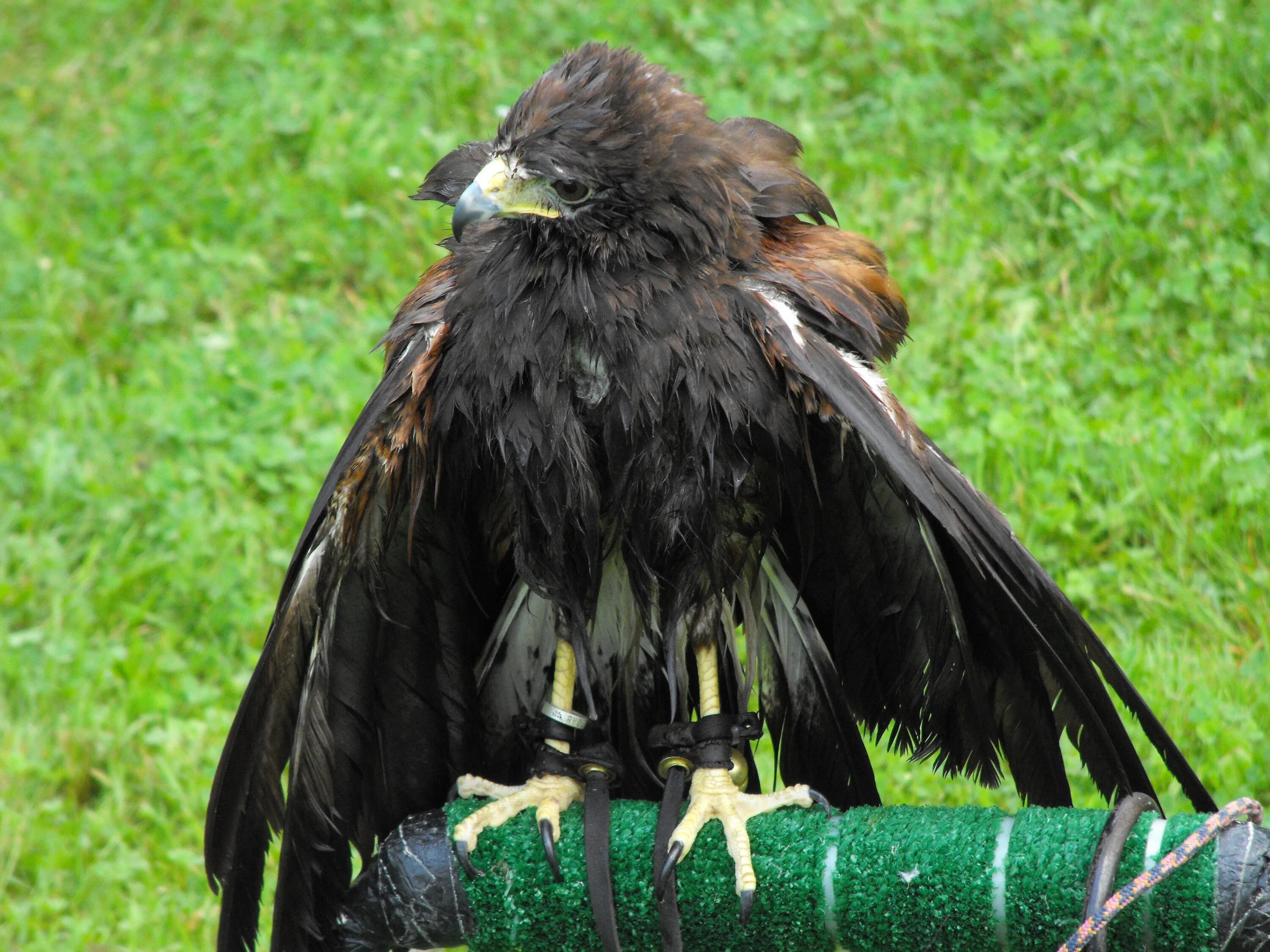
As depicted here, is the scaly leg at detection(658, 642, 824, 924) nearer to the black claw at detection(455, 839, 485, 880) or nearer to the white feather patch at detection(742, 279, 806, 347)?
the black claw at detection(455, 839, 485, 880)

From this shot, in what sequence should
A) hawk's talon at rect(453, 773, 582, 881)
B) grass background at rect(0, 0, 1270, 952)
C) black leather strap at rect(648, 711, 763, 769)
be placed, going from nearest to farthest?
1. hawk's talon at rect(453, 773, 582, 881)
2. black leather strap at rect(648, 711, 763, 769)
3. grass background at rect(0, 0, 1270, 952)

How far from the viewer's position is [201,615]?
188 inches

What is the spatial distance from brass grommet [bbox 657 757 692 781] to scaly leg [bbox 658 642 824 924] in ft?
0.13

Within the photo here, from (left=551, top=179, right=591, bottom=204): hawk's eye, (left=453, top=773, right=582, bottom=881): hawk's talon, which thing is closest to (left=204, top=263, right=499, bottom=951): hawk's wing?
(left=453, top=773, right=582, bottom=881): hawk's talon

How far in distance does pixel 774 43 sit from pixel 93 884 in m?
4.34

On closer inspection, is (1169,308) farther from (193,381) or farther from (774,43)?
(193,381)

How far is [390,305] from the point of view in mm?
5652

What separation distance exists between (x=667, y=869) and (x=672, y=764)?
426 mm

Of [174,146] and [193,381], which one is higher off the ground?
[174,146]

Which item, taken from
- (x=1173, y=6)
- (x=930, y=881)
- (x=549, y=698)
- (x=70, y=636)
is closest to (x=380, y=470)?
(x=549, y=698)

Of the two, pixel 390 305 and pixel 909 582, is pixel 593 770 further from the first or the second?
pixel 390 305

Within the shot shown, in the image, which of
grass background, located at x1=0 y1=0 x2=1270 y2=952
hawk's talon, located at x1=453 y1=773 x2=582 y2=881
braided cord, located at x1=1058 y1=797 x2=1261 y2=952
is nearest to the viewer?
braided cord, located at x1=1058 y1=797 x2=1261 y2=952

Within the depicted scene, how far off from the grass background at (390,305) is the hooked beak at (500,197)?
2.07m

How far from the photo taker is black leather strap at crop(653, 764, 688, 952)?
2.60m
